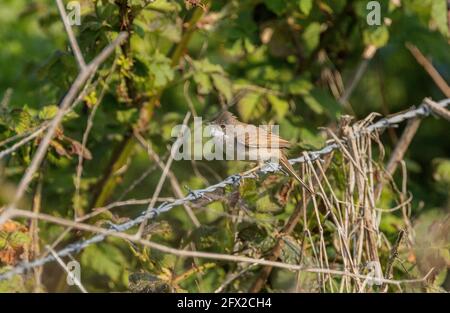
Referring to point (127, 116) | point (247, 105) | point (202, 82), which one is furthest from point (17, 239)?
point (247, 105)

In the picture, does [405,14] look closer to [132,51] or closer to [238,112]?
[238,112]

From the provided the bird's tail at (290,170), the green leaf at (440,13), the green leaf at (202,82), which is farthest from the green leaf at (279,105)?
the bird's tail at (290,170)

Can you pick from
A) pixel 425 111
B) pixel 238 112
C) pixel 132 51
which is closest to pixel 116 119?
pixel 132 51

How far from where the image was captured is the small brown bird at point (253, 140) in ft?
13.4

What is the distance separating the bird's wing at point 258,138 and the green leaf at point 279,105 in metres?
0.82

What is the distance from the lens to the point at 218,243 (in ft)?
14.1

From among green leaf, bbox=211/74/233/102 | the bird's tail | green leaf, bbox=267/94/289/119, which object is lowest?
green leaf, bbox=267/94/289/119

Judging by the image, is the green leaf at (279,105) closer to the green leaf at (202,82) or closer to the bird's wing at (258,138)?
the green leaf at (202,82)

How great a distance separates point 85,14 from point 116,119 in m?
0.62

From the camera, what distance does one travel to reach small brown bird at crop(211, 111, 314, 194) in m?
4.10

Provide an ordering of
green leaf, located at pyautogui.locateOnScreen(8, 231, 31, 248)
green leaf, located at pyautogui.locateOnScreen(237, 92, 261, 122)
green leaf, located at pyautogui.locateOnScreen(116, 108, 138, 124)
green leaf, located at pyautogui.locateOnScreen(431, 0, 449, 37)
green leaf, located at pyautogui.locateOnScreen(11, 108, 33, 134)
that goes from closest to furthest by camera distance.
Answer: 1. green leaf, located at pyautogui.locateOnScreen(8, 231, 31, 248)
2. green leaf, located at pyautogui.locateOnScreen(11, 108, 33, 134)
3. green leaf, located at pyautogui.locateOnScreen(116, 108, 138, 124)
4. green leaf, located at pyautogui.locateOnScreen(431, 0, 449, 37)
5. green leaf, located at pyautogui.locateOnScreen(237, 92, 261, 122)

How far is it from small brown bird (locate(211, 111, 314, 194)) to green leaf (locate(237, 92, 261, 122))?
2.03 feet

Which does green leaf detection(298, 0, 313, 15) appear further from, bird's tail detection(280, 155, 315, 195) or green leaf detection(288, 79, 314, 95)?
bird's tail detection(280, 155, 315, 195)

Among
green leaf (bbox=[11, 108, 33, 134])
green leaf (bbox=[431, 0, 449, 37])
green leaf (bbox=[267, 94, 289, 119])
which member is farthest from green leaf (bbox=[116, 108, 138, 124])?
green leaf (bbox=[431, 0, 449, 37])
